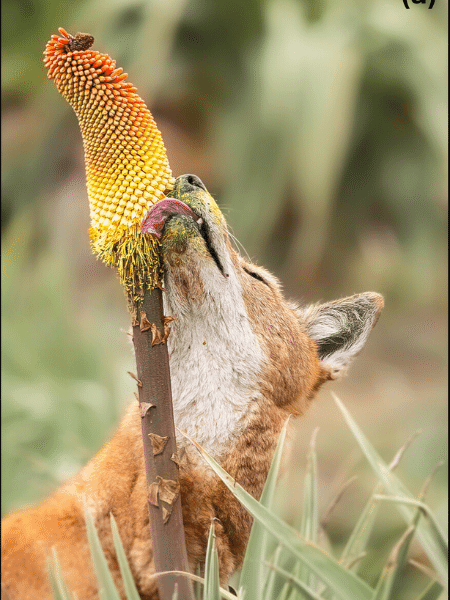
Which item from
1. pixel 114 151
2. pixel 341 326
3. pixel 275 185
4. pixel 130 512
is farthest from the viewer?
pixel 275 185

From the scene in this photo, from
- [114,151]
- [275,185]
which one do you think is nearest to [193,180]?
[114,151]

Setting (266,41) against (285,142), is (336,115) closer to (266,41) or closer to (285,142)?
(285,142)

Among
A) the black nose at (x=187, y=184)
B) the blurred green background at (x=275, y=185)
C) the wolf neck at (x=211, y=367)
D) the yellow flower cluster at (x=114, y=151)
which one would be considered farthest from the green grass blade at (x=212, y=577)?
the blurred green background at (x=275, y=185)

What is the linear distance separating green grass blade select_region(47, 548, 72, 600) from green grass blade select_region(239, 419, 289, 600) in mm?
299

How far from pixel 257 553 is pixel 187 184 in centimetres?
64

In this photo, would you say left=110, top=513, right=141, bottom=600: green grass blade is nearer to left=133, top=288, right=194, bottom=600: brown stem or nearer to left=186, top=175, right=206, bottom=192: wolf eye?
left=133, top=288, right=194, bottom=600: brown stem

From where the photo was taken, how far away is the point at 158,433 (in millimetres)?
1002

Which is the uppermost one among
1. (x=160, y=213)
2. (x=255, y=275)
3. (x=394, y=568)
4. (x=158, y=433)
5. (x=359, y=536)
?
(x=160, y=213)

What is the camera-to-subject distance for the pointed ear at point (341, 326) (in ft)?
5.40

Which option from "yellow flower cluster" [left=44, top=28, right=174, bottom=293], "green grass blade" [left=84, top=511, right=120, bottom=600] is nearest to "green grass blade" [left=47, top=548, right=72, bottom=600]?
"green grass blade" [left=84, top=511, right=120, bottom=600]

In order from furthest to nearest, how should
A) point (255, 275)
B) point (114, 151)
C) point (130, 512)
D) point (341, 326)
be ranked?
point (341, 326), point (255, 275), point (130, 512), point (114, 151)

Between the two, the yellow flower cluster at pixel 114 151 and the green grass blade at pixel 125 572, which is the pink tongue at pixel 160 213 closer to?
the yellow flower cluster at pixel 114 151

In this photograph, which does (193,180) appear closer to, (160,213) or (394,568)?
(160,213)

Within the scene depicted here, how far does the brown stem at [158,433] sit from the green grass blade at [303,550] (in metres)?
0.10
